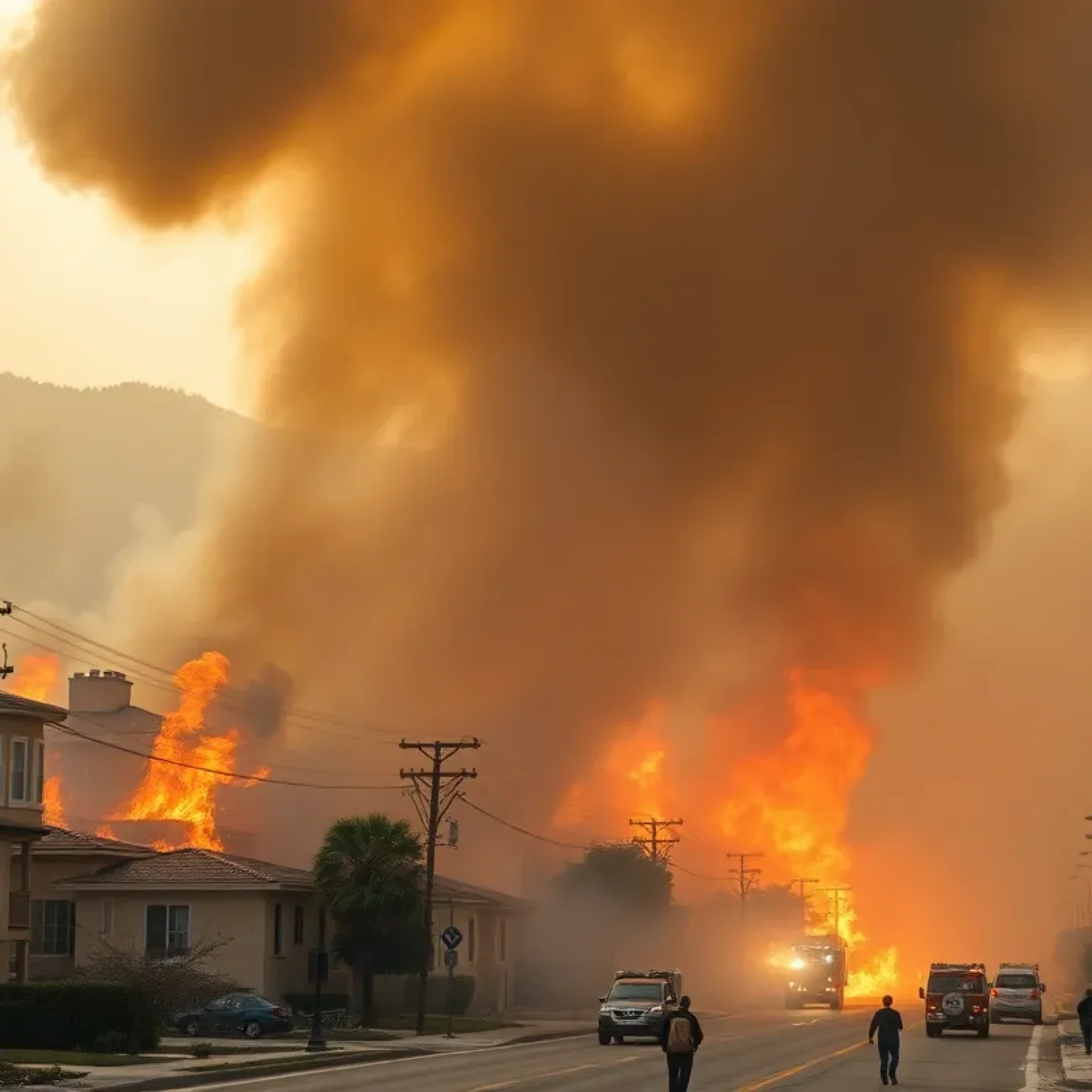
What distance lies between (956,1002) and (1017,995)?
1654 centimetres

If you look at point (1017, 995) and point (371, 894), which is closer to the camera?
point (371, 894)

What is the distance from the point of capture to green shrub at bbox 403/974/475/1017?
3076 inches

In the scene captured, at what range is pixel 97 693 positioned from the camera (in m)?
134

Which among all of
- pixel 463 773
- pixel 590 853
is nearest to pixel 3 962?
pixel 463 773

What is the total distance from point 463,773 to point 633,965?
147 feet

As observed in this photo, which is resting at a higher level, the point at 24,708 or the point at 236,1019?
the point at 24,708

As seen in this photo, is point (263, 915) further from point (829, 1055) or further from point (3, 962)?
point (829, 1055)

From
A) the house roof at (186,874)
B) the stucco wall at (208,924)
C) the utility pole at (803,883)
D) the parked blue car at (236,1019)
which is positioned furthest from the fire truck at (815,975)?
the parked blue car at (236,1019)

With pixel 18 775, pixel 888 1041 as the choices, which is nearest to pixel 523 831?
pixel 18 775

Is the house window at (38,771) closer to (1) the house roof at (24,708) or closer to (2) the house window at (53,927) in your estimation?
(1) the house roof at (24,708)

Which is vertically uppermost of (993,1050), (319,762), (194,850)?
(319,762)

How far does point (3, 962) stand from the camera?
197 feet

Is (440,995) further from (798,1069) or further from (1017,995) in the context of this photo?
(798,1069)

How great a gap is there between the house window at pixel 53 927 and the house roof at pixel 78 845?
1836mm
